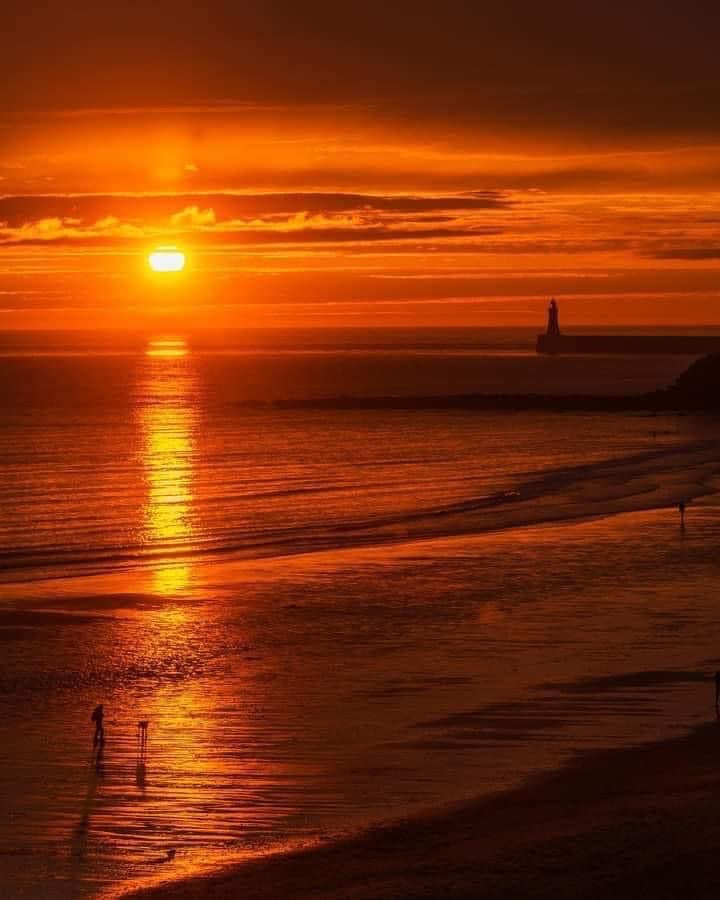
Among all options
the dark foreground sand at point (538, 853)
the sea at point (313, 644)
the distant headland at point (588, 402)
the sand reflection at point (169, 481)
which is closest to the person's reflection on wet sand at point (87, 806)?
the sea at point (313, 644)

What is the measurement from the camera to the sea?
19.2 metres

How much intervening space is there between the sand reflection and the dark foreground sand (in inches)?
736

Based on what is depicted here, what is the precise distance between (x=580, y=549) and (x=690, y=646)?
14.2m

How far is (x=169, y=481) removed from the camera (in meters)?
65.9

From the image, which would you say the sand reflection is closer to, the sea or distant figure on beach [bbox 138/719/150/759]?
the sea

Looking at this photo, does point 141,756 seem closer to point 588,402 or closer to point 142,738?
point 142,738

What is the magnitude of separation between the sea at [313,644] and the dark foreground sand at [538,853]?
73 centimetres

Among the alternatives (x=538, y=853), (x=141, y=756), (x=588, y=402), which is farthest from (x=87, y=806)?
→ (x=588, y=402)

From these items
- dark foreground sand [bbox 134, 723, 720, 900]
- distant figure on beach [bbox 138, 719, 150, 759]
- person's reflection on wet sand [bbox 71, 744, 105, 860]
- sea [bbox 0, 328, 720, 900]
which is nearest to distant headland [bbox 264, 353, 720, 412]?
sea [bbox 0, 328, 720, 900]

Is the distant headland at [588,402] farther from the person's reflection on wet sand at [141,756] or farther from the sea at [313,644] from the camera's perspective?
the person's reflection on wet sand at [141,756]

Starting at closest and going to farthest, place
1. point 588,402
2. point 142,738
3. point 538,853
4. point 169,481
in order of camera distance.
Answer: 1. point 538,853
2. point 142,738
3. point 169,481
4. point 588,402

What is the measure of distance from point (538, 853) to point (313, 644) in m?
13.1

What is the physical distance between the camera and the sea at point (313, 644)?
755 inches

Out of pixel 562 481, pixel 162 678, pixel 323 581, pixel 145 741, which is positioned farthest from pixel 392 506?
pixel 145 741
